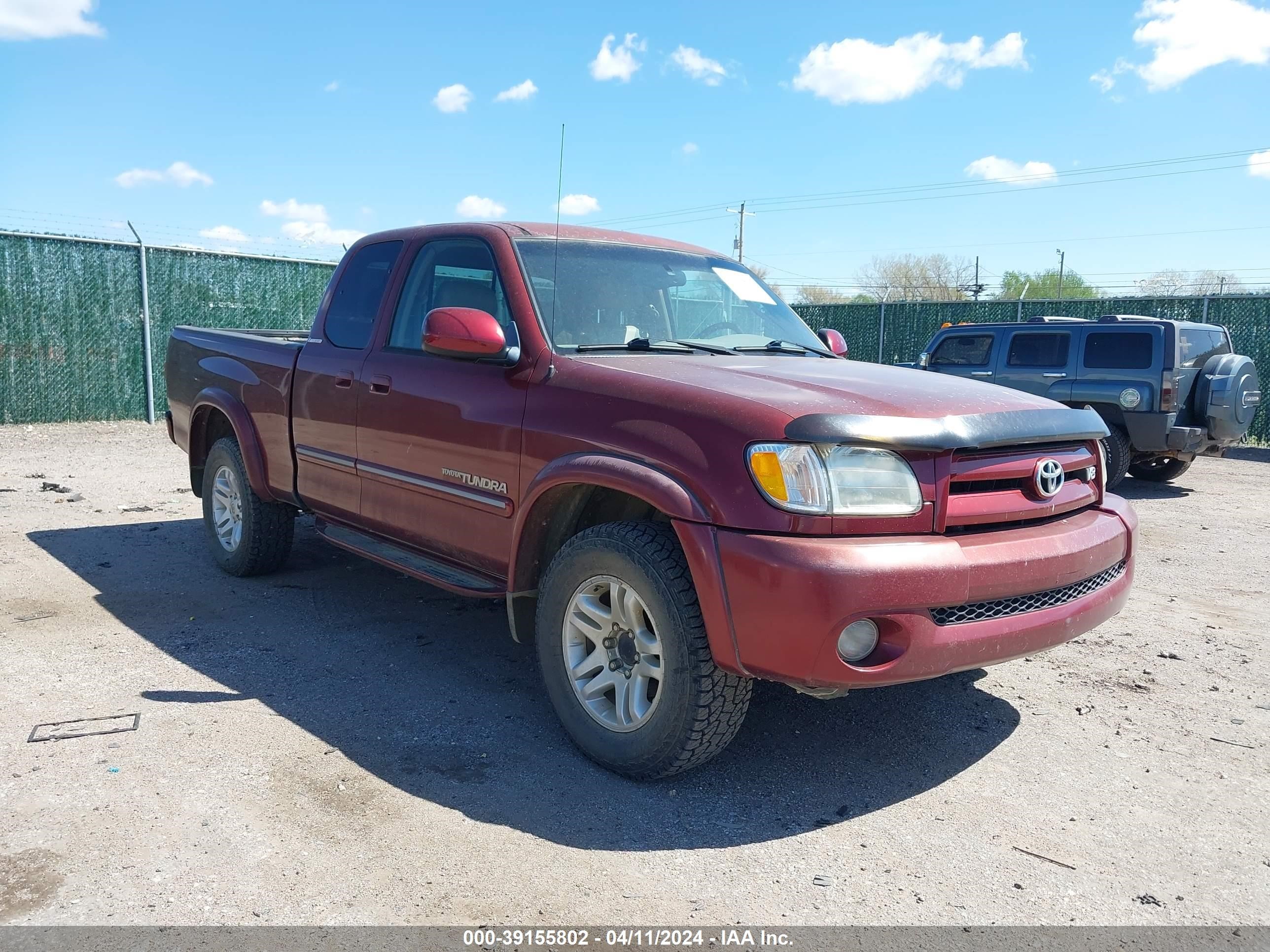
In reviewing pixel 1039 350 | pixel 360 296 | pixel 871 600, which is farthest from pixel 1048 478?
pixel 1039 350

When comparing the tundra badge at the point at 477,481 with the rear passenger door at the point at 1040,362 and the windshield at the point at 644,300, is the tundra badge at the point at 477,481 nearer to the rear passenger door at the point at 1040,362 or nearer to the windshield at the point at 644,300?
the windshield at the point at 644,300

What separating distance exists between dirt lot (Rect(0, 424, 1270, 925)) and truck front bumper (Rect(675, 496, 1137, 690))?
57 centimetres

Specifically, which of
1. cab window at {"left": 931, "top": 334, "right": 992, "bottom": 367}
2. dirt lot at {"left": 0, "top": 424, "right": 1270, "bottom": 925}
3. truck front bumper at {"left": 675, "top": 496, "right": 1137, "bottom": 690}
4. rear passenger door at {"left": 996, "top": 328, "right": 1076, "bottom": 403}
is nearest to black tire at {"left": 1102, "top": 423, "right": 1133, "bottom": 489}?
rear passenger door at {"left": 996, "top": 328, "right": 1076, "bottom": 403}

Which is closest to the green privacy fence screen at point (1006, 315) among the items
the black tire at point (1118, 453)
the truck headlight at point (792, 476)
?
the black tire at point (1118, 453)

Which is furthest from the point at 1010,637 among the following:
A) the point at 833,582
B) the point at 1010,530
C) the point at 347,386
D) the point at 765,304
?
the point at 347,386

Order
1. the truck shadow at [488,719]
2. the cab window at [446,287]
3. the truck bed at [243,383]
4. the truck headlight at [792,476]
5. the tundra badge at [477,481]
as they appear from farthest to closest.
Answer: the truck bed at [243,383] < the cab window at [446,287] < the tundra badge at [477,481] < the truck shadow at [488,719] < the truck headlight at [792,476]

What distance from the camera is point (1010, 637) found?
3152mm

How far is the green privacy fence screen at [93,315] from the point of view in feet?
42.1

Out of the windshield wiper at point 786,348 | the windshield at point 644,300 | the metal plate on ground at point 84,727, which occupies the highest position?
the windshield at point 644,300

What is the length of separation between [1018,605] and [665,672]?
1.19 m

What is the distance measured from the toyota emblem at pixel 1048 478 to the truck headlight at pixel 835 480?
1.93 ft

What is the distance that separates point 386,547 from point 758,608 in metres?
2.32

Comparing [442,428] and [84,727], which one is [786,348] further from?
[84,727]

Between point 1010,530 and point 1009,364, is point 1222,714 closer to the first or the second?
point 1010,530
